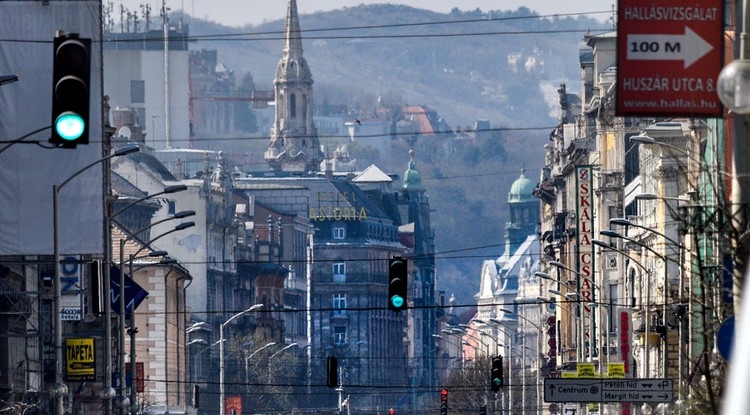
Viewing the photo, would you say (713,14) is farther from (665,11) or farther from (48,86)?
(48,86)

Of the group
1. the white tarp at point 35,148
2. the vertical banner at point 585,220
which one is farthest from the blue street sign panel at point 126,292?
the vertical banner at point 585,220

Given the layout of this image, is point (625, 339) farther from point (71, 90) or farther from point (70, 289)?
point (71, 90)

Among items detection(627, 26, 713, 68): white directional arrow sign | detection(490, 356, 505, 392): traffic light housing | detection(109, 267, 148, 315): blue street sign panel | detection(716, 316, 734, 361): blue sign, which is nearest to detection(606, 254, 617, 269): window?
detection(490, 356, 505, 392): traffic light housing

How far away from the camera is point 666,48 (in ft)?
103

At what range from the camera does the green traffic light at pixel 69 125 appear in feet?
98.5

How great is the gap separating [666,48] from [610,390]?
155ft

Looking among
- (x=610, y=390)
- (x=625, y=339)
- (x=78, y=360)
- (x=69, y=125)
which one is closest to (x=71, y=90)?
(x=69, y=125)

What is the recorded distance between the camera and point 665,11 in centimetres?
3156

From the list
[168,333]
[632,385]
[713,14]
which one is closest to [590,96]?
[168,333]

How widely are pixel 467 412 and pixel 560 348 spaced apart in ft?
44.2

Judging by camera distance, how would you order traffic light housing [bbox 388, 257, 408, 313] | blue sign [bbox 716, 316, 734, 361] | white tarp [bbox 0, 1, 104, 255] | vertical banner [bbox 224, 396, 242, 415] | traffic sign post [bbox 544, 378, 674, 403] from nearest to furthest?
blue sign [bbox 716, 316, 734, 361] → traffic light housing [bbox 388, 257, 408, 313] → white tarp [bbox 0, 1, 104, 255] → traffic sign post [bbox 544, 378, 674, 403] → vertical banner [bbox 224, 396, 242, 415]

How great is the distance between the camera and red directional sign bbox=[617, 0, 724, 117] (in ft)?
103

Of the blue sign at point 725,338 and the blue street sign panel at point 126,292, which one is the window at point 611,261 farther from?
the blue sign at point 725,338

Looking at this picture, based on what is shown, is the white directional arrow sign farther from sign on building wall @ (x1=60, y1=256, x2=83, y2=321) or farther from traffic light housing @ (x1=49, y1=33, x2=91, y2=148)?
sign on building wall @ (x1=60, y1=256, x2=83, y2=321)
